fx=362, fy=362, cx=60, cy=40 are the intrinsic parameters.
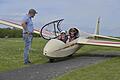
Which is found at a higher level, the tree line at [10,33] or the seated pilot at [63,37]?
the seated pilot at [63,37]

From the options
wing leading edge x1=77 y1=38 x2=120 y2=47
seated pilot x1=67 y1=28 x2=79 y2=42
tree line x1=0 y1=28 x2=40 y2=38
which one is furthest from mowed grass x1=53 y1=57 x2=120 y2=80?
tree line x1=0 y1=28 x2=40 y2=38

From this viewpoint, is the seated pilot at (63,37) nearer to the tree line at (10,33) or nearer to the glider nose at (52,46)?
the glider nose at (52,46)

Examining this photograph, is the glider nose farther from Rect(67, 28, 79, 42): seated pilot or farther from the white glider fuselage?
Rect(67, 28, 79, 42): seated pilot

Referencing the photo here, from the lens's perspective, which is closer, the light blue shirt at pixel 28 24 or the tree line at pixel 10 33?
the light blue shirt at pixel 28 24

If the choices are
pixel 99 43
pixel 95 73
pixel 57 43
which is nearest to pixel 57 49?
pixel 57 43

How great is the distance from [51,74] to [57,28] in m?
7.33

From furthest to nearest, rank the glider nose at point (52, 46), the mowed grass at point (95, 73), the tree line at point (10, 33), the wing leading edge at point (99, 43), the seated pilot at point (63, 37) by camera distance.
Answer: the tree line at point (10, 33), the wing leading edge at point (99, 43), the seated pilot at point (63, 37), the glider nose at point (52, 46), the mowed grass at point (95, 73)

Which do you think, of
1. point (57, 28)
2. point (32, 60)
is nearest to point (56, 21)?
point (57, 28)

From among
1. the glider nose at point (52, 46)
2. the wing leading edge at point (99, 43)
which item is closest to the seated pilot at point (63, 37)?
the glider nose at point (52, 46)

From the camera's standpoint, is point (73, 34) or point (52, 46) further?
point (73, 34)

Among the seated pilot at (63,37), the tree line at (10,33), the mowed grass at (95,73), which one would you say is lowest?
the tree line at (10,33)

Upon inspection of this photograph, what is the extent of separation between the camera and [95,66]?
47.9 feet

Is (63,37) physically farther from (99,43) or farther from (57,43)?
Answer: (99,43)

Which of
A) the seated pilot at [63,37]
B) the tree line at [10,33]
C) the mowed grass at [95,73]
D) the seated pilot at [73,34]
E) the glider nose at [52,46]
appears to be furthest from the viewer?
the tree line at [10,33]
